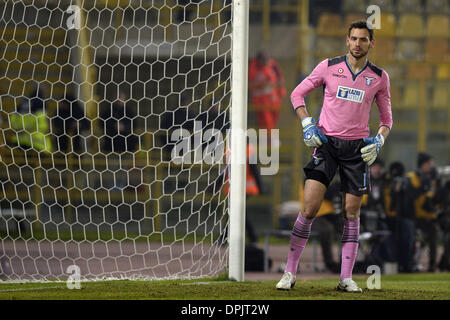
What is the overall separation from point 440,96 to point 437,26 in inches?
78.1

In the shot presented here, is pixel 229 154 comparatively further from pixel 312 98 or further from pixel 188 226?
pixel 312 98

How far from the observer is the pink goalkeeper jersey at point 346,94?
5570 mm

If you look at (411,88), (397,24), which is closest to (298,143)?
(411,88)

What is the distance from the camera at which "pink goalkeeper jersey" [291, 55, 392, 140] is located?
5.57 metres

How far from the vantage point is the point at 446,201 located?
1145 cm

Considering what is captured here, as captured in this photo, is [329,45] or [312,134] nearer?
[312,134]

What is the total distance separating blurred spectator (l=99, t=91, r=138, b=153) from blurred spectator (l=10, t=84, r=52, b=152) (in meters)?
0.75

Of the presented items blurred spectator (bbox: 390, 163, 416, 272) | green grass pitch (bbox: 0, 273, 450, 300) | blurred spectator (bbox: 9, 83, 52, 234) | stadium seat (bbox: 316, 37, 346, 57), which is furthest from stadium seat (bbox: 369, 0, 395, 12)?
green grass pitch (bbox: 0, 273, 450, 300)

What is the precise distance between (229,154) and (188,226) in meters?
2.84

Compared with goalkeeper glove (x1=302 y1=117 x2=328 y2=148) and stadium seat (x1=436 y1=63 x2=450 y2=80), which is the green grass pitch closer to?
goalkeeper glove (x1=302 y1=117 x2=328 y2=148)

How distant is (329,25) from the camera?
16453mm

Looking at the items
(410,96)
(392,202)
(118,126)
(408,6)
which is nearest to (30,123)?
(118,126)

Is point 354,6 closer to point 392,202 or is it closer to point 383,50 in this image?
point 383,50

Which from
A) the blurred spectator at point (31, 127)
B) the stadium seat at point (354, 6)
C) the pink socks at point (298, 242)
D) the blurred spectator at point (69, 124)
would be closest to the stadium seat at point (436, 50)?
the stadium seat at point (354, 6)
